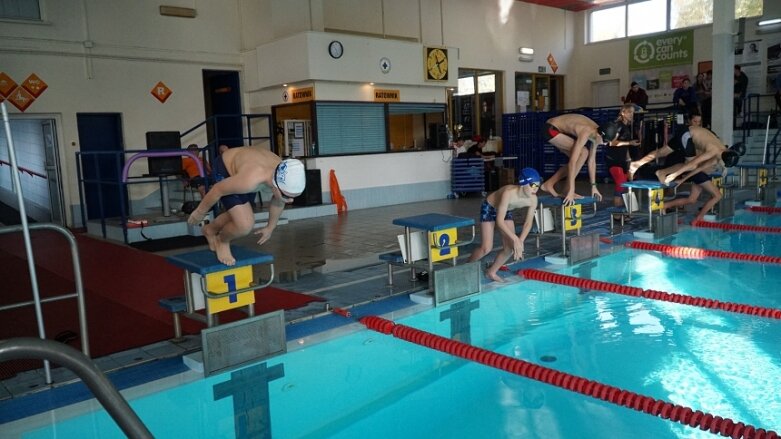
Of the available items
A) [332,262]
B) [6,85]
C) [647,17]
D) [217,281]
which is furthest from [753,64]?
[6,85]

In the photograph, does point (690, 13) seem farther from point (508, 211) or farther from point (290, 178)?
point (290, 178)

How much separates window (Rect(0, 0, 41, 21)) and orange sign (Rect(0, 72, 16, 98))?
968mm

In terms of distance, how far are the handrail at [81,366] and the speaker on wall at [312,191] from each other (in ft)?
31.6

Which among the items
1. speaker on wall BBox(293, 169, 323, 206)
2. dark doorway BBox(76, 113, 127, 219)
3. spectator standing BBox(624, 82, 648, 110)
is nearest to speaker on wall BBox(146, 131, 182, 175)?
dark doorway BBox(76, 113, 127, 219)

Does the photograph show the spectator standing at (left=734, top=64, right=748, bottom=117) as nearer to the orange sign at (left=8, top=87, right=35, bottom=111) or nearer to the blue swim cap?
the blue swim cap

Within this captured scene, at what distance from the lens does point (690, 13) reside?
15.7 metres

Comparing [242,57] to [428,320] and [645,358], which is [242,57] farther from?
[645,358]

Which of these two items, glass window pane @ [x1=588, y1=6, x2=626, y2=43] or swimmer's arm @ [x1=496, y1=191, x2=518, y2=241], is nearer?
swimmer's arm @ [x1=496, y1=191, x2=518, y2=241]

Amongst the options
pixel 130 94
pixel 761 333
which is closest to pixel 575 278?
pixel 761 333

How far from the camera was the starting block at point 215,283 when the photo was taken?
3717mm

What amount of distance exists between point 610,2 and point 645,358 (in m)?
15.3

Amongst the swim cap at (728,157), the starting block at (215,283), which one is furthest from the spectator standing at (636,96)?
the starting block at (215,283)

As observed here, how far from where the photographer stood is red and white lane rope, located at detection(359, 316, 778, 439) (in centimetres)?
279

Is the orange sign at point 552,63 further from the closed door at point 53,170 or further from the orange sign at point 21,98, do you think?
the orange sign at point 21,98
